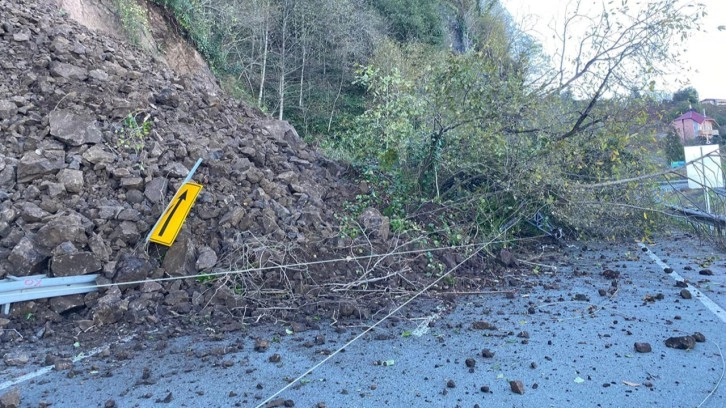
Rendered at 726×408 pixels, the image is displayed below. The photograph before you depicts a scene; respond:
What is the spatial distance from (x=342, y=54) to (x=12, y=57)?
11798mm

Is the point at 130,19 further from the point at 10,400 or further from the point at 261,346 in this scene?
the point at 10,400

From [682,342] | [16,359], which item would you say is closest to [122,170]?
[16,359]

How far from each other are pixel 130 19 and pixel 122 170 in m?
5.59

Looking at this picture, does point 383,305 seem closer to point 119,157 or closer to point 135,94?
point 119,157

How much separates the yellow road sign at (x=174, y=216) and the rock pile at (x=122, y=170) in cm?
17

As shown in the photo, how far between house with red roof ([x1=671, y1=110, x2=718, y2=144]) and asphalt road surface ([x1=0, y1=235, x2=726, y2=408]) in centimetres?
683

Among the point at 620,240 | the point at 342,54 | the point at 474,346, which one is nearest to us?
the point at 474,346

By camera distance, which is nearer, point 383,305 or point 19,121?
point 383,305

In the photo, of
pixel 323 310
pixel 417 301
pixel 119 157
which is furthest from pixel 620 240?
pixel 119 157

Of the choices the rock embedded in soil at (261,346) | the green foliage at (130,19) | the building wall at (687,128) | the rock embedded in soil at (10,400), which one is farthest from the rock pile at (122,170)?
the building wall at (687,128)

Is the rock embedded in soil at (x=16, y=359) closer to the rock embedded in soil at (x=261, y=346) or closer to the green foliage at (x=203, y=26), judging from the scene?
the rock embedded in soil at (x=261, y=346)

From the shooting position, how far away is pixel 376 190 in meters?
9.80

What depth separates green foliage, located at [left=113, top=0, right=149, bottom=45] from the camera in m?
11.5

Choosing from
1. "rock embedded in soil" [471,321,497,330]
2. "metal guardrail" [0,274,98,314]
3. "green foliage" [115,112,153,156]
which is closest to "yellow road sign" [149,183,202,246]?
"metal guardrail" [0,274,98,314]
